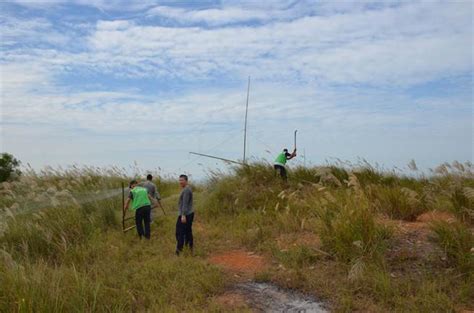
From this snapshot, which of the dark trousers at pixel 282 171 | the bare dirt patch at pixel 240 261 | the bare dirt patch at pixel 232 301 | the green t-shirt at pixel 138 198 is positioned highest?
the dark trousers at pixel 282 171

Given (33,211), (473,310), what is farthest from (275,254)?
(33,211)

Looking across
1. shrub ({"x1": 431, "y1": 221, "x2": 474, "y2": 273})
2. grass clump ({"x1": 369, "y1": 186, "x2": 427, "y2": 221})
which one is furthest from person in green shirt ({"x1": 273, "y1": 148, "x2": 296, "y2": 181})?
shrub ({"x1": 431, "y1": 221, "x2": 474, "y2": 273})

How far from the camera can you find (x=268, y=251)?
9406 millimetres

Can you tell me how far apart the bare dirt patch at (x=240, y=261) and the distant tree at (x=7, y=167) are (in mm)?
13497

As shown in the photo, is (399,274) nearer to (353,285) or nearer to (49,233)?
(353,285)

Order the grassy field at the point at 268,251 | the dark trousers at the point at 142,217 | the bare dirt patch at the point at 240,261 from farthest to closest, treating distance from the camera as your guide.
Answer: the dark trousers at the point at 142,217
the bare dirt patch at the point at 240,261
the grassy field at the point at 268,251

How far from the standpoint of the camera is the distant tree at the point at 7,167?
64.3 ft

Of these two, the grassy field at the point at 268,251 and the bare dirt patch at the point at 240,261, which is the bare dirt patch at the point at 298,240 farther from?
the bare dirt patch at the point at 240,261

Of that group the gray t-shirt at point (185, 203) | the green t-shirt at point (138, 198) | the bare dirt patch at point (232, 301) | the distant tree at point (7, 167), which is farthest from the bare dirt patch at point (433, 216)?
the distant tree at point (7, 167)

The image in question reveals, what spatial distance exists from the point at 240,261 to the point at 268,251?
2.02ft

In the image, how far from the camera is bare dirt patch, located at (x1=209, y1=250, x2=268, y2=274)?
28.0 feet

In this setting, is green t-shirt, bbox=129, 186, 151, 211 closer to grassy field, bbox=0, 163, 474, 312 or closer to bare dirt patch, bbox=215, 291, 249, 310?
grassy field, bbox=0, 163, 474, 312

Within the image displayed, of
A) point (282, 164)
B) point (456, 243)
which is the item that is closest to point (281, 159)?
point (282, 164)

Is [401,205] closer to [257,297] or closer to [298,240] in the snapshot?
[298,240]
